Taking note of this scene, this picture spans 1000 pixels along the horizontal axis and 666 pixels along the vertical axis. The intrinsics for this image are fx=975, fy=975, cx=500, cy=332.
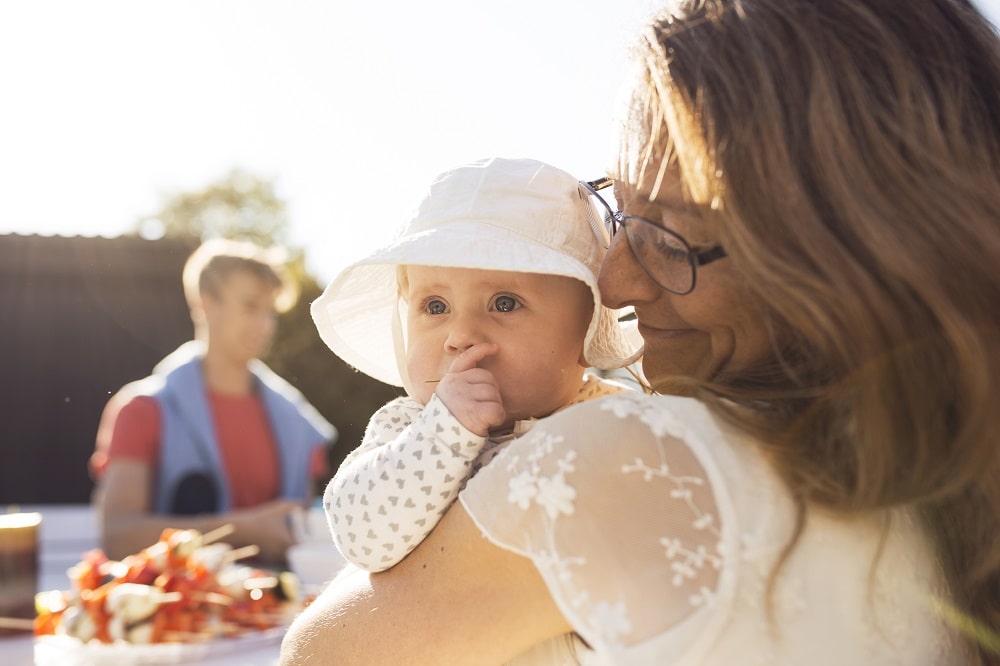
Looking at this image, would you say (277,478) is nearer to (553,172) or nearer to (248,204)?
(553,172)

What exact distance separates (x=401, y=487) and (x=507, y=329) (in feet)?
1.48

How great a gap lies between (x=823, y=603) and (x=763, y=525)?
0.41 feet

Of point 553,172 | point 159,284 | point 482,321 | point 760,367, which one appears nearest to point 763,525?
point 760,367

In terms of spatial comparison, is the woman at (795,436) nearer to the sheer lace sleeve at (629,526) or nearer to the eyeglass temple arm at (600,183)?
the sheer lace sleeve at (629,526)

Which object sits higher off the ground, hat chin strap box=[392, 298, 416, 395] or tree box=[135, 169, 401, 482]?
hat chin strap box=[392, 298, 416, 395]

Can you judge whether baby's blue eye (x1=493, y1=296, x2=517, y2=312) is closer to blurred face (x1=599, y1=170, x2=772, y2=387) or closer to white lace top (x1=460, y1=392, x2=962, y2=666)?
blurred face (x1=599, y1=170, x2=772, y2=387)

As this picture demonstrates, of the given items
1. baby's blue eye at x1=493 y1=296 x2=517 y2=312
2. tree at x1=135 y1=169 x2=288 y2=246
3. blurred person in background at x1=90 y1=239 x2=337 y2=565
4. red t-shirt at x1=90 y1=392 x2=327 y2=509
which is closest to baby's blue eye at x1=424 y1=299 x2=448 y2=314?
baby's blue eye at x1=493 y1=296 x2=517 y2=312

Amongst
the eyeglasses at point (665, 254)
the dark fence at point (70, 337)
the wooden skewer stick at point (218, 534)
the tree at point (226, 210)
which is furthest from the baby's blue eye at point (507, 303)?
the tree at point (226, 210)

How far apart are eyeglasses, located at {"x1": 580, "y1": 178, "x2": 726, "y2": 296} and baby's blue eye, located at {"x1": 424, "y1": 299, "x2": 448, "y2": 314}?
15.0 inches

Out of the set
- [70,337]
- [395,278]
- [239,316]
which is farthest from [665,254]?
[70,337]

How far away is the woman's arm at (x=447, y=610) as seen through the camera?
1.19 metres

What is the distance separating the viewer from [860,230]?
1.17 metres

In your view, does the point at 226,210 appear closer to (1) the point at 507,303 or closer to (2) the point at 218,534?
(2) the point at 218,534

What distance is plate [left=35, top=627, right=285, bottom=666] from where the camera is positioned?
211 centimetres
